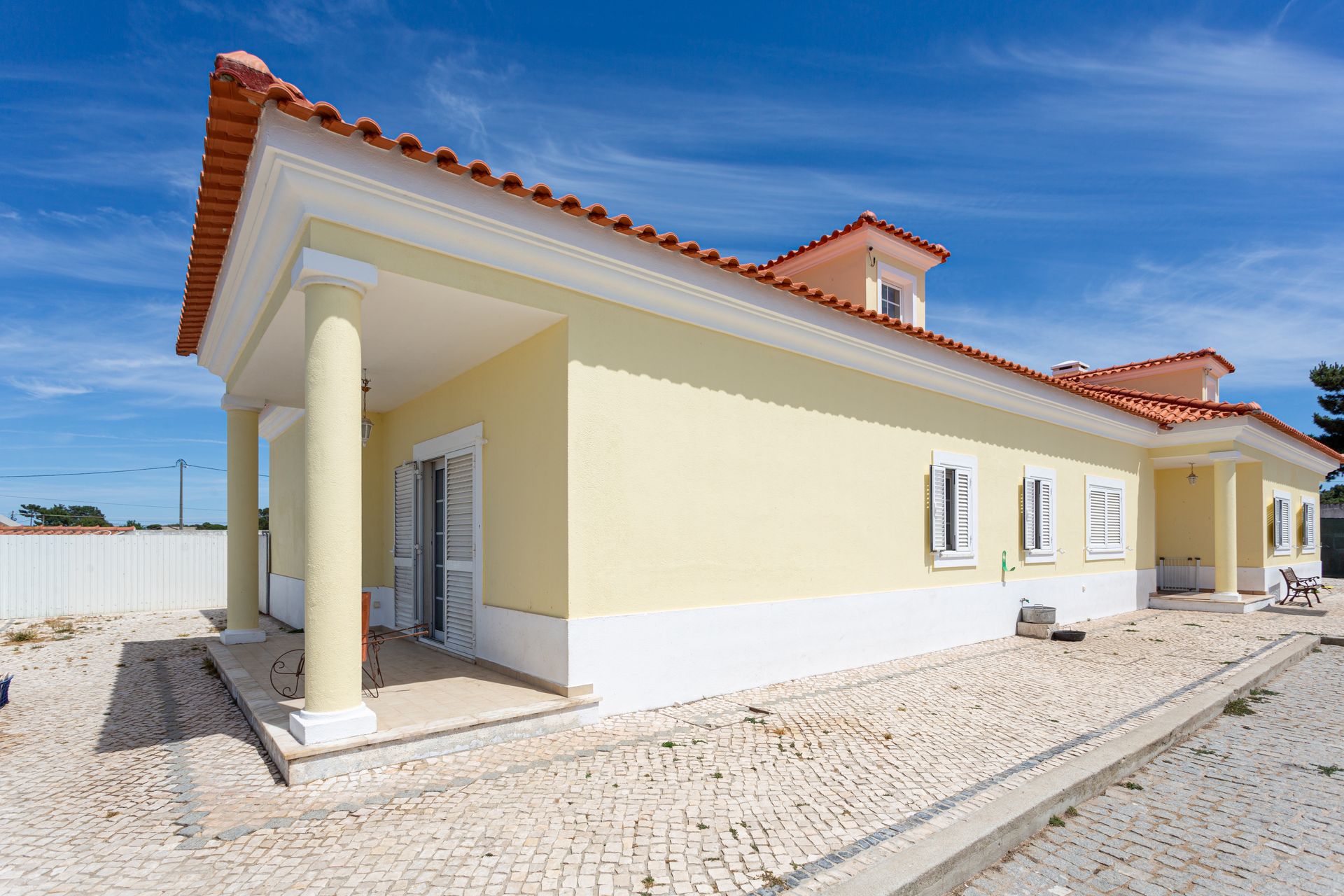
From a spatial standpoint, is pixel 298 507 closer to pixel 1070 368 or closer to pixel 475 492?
pixel 475 492

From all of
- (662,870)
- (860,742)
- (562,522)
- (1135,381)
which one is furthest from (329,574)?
(1135,381)

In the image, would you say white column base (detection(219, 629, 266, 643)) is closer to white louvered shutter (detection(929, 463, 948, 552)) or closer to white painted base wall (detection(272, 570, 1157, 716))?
white painted base wall (detection(272, 570, 1157, 716))

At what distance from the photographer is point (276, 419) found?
495 inches

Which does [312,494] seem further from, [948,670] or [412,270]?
[948,670]

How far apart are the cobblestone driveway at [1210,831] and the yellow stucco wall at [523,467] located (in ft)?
12.2

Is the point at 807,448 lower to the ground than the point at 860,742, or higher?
higher

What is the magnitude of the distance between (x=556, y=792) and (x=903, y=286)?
425 inches

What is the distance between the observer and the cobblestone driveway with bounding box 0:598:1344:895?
Answer: 3.41 meters

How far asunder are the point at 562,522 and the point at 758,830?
9.44ft

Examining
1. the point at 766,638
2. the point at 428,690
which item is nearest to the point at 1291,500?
the point at 766,638

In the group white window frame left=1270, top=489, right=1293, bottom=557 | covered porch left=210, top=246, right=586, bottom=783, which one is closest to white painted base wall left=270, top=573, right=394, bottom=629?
covered porch left=210, top=246, right=586, bottom=783

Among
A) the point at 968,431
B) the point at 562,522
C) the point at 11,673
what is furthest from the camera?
the point at 968,431

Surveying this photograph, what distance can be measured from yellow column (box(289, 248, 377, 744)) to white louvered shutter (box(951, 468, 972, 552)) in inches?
304

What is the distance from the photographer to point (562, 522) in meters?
5.94
